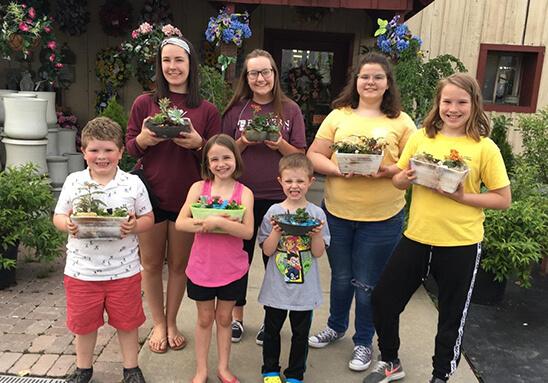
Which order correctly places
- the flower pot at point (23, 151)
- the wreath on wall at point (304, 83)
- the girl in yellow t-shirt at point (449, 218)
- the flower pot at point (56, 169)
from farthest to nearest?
1. the wreath on wall at point (304, 83)
2. the flower pot at point (56, 169)
3. the flower pot at point (23, 151)
4. the girl in yellow t-shirt at point (449, 218)

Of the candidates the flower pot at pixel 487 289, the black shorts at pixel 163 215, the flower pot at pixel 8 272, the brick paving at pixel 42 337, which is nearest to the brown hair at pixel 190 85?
the black shorts at pixel 163 215

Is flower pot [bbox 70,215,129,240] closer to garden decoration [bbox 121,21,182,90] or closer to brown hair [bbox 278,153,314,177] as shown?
brown hair [bbox 278,153,314,177]

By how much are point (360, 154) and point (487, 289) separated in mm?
2258

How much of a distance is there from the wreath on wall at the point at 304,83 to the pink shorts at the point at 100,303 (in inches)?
229

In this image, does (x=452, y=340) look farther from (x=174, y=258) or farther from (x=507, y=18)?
(x=507, y=18)

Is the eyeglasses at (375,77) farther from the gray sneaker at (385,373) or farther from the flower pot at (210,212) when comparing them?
the gray sneaker at (385,373)

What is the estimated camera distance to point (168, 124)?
8.28 feet

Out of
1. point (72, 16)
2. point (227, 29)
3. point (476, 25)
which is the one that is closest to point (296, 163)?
point (227, 29)

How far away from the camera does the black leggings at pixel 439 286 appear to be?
241 cm

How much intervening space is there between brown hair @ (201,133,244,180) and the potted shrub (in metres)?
2.04

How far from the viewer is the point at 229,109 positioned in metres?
2.91

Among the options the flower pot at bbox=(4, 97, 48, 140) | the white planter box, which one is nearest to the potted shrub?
the flower pot at bbox=(4, 97, 48, 140)

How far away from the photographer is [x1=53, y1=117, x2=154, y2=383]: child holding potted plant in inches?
95.0

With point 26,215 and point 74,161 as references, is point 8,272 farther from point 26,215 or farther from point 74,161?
point 74,161
